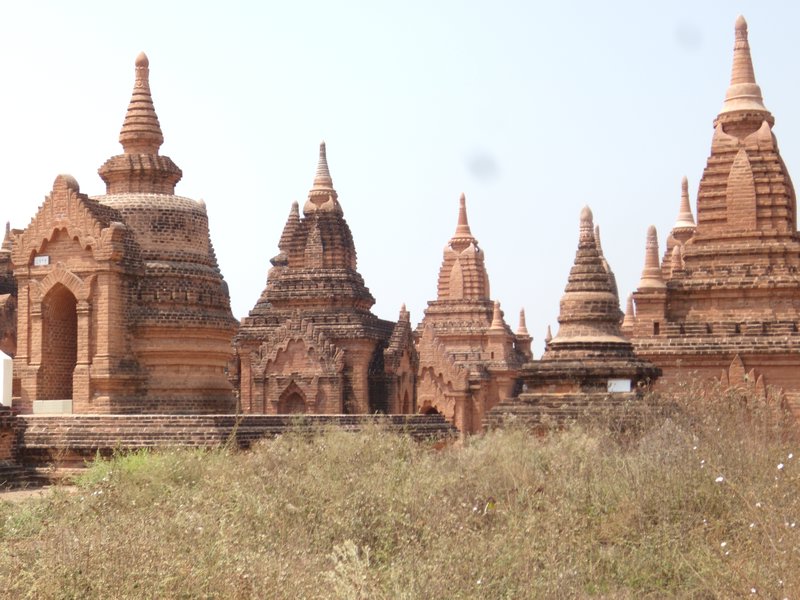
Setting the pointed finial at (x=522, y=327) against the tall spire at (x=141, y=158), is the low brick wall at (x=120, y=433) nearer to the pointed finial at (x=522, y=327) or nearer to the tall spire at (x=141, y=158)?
the tall spire at (x=141, y=158)

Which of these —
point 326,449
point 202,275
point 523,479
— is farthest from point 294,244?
point 523,479

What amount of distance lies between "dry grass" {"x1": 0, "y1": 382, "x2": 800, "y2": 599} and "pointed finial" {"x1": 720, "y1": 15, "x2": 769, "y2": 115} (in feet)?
51.8

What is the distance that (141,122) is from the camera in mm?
27359

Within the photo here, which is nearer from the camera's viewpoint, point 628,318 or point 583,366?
point 583,366

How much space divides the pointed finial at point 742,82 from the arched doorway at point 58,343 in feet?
56.3

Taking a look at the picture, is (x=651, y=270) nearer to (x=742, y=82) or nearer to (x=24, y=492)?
(x=742, y=82)

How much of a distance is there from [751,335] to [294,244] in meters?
14.2

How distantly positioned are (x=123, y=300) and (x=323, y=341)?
1067cm

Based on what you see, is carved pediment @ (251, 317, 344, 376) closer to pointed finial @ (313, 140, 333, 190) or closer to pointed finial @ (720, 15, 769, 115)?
pointed finial @ (313, 140, 333, 190)

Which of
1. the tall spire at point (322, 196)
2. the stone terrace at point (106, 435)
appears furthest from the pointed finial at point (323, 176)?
the stone terrace at point (106, 435)

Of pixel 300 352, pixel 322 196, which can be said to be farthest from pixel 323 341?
pixel 322 196

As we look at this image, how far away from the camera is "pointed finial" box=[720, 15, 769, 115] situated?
108 ft

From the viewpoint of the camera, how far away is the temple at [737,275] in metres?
29.8

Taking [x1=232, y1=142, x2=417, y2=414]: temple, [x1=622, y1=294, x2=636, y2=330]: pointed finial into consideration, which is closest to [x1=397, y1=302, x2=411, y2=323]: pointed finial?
[x1=232, y1=142, x2=417, y2=414]: temple
